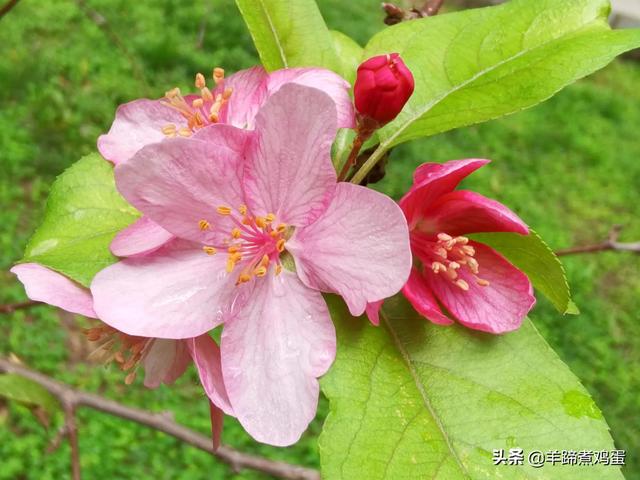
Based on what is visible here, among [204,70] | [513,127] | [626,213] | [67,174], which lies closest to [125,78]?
[204,70]

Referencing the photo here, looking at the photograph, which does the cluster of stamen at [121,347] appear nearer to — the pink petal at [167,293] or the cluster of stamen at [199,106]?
the pink petal at [167,293]

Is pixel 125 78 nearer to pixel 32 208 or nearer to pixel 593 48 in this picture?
pixel 32 208

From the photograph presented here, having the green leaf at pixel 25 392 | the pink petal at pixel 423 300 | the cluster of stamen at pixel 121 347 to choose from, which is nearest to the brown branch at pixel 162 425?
the green leaf at pixel 25 392

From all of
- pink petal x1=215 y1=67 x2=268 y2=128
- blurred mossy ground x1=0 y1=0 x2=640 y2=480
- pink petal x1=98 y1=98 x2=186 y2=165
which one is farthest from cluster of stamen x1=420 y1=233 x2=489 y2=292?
blurred mossy ground x1=0 y1=0 x2=640 y2=480

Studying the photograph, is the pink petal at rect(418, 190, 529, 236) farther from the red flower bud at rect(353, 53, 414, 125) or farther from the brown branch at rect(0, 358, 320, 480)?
the brown branch at rect(0, 358, 320, 480)

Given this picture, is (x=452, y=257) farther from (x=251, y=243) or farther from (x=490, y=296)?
(x=251, y=243)

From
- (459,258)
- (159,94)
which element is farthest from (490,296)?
(159,94)
